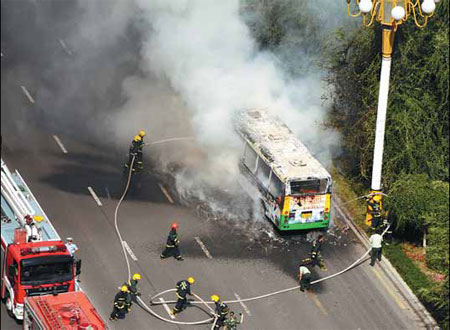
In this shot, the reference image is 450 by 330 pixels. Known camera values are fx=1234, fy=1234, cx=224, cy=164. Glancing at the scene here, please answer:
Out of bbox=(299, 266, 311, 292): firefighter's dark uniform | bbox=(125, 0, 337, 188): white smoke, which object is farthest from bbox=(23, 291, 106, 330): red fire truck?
bbox=(125, 0, 337, 188): white smoke

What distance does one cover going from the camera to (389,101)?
41.2 metres

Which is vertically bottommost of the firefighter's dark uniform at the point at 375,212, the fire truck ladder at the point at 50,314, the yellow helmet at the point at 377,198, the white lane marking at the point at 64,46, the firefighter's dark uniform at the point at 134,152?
the fire truck ladder at the point at 50,314

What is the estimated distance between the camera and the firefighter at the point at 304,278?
37781 millimetres

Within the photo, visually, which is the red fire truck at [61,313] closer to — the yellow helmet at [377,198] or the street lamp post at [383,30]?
the street lamp post at [383,30]

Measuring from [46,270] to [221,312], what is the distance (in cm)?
521

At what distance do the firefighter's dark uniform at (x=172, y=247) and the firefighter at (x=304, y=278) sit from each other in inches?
158

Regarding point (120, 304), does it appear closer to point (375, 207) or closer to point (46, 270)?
point (46, 270)

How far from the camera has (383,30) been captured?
39.4 metres

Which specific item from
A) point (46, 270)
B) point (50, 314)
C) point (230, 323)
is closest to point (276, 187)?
point (230, 323)

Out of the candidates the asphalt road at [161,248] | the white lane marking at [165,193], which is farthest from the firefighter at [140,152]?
the white lane marking at [165,193]

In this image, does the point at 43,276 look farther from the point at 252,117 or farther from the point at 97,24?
the point at 97,24

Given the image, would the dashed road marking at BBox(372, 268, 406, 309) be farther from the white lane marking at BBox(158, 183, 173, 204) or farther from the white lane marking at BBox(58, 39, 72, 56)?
the white lane marking at BBox(58, 39, 72, 56)

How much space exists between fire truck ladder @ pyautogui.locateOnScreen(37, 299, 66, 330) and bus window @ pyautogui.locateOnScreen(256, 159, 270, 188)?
10308 millimetres

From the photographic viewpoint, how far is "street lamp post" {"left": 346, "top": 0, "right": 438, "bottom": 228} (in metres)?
38.1
